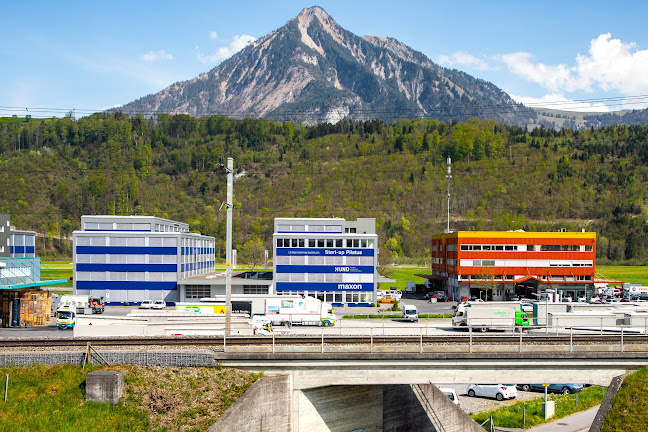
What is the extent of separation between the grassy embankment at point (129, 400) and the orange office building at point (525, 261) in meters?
54.6

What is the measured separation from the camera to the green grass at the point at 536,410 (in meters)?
30.8

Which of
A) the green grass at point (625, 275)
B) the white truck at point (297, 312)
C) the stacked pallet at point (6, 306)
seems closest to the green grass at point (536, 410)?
the white truck at point (297, 312)

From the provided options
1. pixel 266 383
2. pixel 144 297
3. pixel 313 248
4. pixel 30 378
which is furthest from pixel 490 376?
pixel 144 297

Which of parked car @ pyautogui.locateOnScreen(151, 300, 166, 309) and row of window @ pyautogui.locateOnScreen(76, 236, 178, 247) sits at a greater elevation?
row of window @ pyautogui.locateOnScreen(76, 236, 178, 247)

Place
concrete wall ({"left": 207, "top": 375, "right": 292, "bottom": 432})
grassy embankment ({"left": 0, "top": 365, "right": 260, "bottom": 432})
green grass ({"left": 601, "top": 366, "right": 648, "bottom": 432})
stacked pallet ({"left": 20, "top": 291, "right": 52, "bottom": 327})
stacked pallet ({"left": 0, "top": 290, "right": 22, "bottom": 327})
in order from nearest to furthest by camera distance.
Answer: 1. grassy embankment ({"left": 0, "top": 365, "right": 260, "bottom": 432})
2. concrete wall ({"left": 207, "top": 375, "right": 292, "bottom": 432})
3. green grass ({"left": 601, "top": 366, "right": 648, "bottom": 432})
4. stacked pallet ({"left": 0, "top": 290, "right": 22, "bottom": 327})
5. stacked pallet ({"left": 20, "top": 291, "right": 52, "bottom": 327})

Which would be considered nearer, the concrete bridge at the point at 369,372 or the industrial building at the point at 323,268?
the concrete bridge at the point at 369,372

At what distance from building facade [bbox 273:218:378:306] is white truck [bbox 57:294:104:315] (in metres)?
18.7

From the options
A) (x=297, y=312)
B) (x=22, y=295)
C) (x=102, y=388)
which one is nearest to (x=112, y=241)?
(x=22, y=295)

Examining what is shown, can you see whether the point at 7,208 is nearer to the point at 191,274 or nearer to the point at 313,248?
the point at 191,274

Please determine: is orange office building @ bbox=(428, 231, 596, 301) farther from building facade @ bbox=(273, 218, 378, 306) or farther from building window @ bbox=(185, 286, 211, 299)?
building window @ bbox=(185, 286, 211, 299)

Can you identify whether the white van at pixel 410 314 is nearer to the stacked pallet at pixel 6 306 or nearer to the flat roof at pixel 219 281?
the flat roof at pixel 219 281

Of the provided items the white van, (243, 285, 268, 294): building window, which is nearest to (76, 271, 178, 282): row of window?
(243, 285, 268, 294): building window

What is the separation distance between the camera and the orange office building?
71231 millimetres

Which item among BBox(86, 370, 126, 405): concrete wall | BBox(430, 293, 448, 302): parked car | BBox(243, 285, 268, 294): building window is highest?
BBox(86, 370, 126, 405): concrete wall
